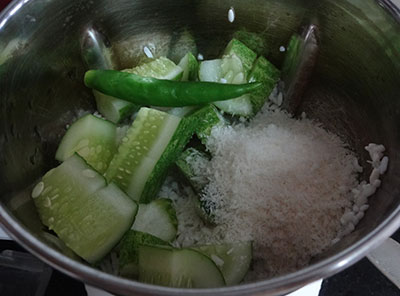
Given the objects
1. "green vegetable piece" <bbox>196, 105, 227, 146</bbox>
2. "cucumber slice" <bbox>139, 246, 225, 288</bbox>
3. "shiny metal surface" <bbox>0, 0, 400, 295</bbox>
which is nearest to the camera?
"cucumber slice" <bbox>139, 246, 225, 288</bbox>

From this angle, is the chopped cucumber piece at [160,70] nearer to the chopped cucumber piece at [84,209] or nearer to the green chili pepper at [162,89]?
the green chili pepper at [162,89]

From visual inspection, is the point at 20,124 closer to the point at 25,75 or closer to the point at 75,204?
the point at 25,75

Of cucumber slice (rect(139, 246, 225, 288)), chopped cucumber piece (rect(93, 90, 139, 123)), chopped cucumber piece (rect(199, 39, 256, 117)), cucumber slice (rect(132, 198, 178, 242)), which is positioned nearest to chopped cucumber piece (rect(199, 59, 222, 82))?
chopped cucumber piece (rect(199, 39, 256, 117))

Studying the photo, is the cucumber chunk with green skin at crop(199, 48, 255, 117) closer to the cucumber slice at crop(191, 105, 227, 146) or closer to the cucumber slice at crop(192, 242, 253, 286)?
the cucumber slice at crop(191, 105, 227, 146)

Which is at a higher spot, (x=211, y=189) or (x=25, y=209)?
(x=211, y=189)

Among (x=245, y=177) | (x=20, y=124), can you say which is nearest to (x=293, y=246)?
(x=245, y=177)

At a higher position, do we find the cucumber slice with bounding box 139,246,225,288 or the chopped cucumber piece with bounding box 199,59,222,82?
the chopped cucumber piece with bounding box 199,59,222,82

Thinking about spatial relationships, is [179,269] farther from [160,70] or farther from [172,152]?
[160,70]
